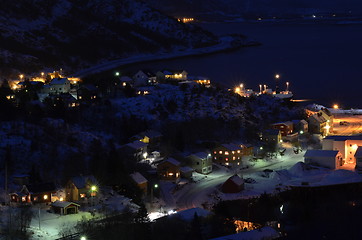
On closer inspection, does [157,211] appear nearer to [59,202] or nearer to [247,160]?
[59,202]

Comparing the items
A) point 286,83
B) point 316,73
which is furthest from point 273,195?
point 316,73

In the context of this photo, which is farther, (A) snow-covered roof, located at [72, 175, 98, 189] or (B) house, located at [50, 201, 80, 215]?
(A) snow-covered roof, located at [72, 175, 98, 189]

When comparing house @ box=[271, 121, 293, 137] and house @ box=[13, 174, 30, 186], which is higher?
house @ box=[271, 121, 293, 137]

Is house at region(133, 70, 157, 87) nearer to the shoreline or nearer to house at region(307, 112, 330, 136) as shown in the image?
house at region(307, 112, 330, 136)

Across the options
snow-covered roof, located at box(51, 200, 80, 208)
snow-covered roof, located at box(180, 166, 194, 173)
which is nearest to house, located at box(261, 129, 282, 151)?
snow-covered roof, located at box(180, 166, 194, 173)

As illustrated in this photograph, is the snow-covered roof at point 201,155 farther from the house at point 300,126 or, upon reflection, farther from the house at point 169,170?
the house at point 300,126

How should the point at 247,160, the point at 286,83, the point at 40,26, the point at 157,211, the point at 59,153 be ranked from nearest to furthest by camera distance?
the point at 157,211, the point at 59,153, the point at 247,160, the point at 286,83, the point at 40,26

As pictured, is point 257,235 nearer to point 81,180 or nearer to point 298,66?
point 81,180
